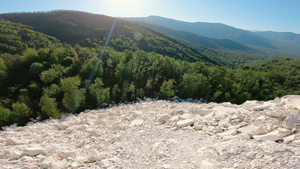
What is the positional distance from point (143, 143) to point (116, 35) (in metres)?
93.8

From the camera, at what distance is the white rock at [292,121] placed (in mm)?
9805

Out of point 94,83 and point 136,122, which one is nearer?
point 136,122

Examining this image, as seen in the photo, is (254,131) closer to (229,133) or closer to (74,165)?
(229,133)

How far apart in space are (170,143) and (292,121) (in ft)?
25.4

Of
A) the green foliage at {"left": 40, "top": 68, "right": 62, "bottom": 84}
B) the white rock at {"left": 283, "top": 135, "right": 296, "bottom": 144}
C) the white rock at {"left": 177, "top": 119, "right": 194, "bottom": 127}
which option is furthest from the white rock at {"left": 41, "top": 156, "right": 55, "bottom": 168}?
the green foliage at {"left": 40, "top": 68, "right": 62, "bottom": 84}

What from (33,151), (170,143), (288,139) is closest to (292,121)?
(288,139)

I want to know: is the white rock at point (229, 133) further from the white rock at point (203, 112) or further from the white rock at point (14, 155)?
the white rock at point (14, 155)

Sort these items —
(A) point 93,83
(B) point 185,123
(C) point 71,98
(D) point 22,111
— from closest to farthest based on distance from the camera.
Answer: (B) point 185,123, (D) point 22,111, (C) point 71,98, (A) point 93,83

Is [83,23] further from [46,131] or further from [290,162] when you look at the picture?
[290,162]

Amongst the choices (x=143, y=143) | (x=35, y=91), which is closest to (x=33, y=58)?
(x=35, y=91)

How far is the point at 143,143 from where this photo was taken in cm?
1089

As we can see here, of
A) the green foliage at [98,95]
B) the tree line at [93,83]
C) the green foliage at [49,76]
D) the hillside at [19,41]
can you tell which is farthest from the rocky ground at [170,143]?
the hillside at [19,41]

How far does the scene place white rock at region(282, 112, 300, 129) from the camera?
980cm

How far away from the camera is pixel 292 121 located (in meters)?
9.92
